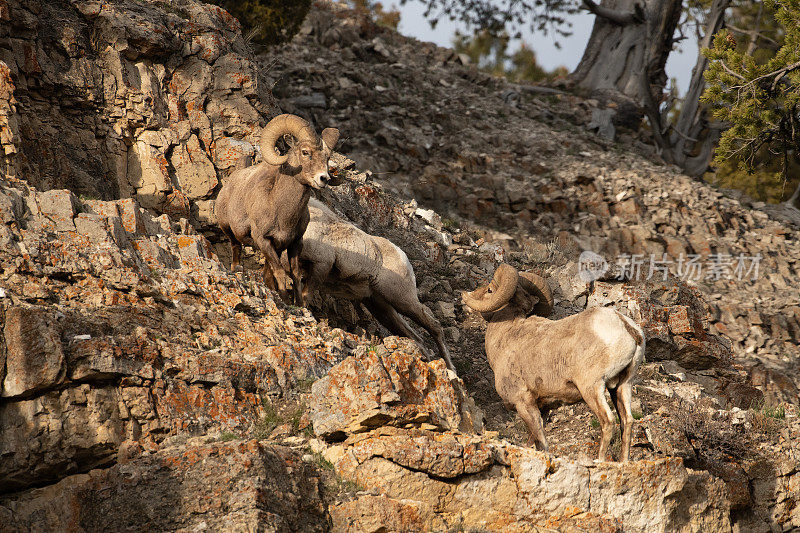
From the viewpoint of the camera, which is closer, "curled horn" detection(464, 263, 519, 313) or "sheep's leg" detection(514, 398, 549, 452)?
"sheep's leg" detection(514, 398, 549, 452)

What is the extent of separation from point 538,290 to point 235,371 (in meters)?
3.44

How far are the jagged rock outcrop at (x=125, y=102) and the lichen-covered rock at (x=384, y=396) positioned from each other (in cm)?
459

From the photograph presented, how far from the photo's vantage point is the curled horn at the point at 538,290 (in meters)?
8.93

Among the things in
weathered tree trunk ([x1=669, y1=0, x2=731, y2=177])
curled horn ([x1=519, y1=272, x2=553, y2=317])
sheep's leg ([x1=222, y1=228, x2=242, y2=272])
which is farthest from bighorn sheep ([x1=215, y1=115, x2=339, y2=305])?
weathered tree trunk ([x1=669, y1=0, x2=731, y2=177])

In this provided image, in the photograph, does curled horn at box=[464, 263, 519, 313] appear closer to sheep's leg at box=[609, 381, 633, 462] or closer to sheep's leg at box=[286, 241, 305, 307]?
sheep's leg at box=[609, 381, 633, 462]

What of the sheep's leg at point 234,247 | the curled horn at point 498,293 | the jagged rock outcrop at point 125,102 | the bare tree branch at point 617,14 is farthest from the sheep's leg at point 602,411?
the bare tree branch at point 617,14

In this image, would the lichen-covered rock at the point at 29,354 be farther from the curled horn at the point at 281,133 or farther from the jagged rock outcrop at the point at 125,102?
the jagged rock outcrop at the point at 125,102

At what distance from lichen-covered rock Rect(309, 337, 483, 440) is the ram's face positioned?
9.17 ft

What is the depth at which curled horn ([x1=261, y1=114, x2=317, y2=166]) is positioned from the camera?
30.5ft

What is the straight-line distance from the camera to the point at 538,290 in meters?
8.94

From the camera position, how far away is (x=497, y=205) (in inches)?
746

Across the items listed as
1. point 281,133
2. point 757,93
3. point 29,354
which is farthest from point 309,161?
point 757,93

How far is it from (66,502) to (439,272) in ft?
24.3

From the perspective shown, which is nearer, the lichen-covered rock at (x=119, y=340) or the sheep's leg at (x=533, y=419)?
the lichen-covered rock at (x=119, y=340)
